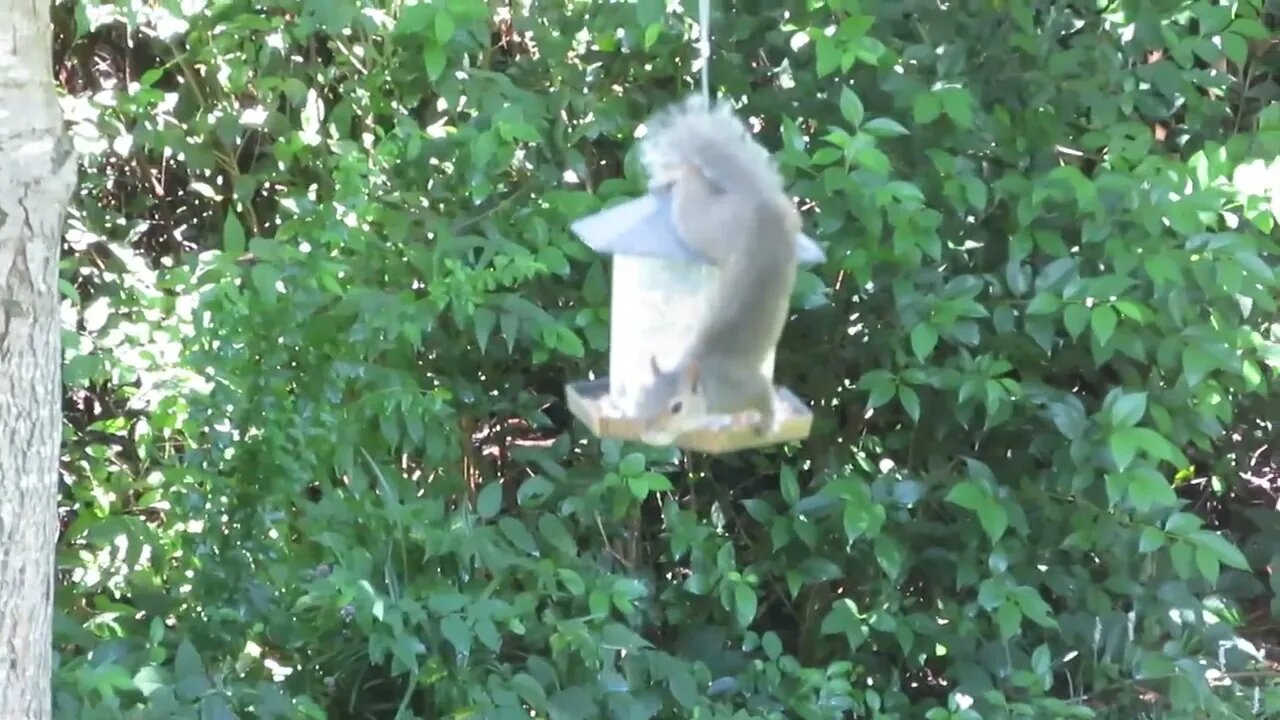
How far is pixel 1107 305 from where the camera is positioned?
2.24 metres

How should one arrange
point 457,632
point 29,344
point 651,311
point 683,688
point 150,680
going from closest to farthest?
point 651,311 → point 29,344 → point 150,680 → point 457,632 → point 683,688

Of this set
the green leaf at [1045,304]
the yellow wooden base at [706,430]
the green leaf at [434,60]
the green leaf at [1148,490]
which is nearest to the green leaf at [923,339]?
the green leaf at [1045,304]

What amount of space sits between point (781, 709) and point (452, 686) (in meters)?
0.64

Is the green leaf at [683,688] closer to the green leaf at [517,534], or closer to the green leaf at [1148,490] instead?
the green leaf at [517,534]

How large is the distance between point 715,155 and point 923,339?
3.36 feet

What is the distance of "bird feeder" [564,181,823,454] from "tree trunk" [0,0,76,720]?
2.25ft

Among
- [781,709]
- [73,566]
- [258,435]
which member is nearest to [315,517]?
[258,435]

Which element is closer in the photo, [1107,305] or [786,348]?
[1107,305]

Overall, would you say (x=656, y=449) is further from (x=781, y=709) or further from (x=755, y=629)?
(x=755, y=629)

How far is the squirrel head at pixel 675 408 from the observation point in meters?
1.43

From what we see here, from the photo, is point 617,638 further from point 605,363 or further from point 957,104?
point 957,104

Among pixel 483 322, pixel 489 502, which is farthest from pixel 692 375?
pixel 489 502

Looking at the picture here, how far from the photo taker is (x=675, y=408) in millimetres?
1438

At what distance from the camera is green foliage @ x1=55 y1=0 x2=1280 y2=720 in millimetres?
2209
